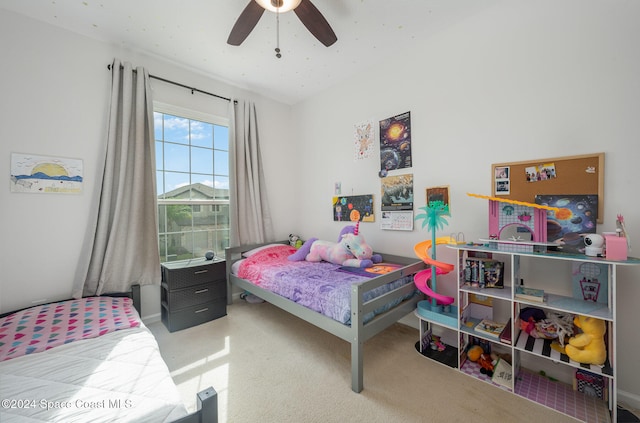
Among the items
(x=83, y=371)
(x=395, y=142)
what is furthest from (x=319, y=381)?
(x=395, y=142)

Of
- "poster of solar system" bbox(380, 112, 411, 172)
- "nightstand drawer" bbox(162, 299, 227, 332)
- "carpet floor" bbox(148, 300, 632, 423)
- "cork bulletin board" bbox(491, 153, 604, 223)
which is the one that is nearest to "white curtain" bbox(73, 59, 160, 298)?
"nightstand drawer" bbox(162, 299, 227, 332)

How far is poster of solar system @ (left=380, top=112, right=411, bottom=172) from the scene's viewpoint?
8.41 feet

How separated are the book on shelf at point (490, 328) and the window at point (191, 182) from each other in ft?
9.36

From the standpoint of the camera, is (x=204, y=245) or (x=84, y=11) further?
(x=204, y=245)

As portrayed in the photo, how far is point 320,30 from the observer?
1.82 m

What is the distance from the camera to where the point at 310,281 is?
85.4 inches

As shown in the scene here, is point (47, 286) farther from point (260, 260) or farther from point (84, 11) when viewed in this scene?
point (84, 11)

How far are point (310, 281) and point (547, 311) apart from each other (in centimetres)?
175

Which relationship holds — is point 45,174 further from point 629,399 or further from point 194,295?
point 629,399

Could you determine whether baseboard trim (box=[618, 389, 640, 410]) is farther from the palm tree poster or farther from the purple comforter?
the palm tree poster

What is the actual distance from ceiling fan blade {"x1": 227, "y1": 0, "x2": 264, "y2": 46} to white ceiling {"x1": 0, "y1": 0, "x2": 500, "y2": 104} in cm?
29

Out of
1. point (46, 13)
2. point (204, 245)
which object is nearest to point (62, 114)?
point (46, 13)

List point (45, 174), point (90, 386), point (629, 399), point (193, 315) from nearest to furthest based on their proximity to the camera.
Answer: point (90, 386), point (629, 399), point (45, 174), point (193, 315)

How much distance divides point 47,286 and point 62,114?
4.96 ft
